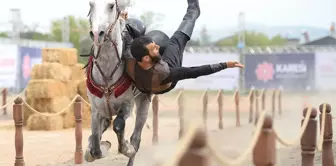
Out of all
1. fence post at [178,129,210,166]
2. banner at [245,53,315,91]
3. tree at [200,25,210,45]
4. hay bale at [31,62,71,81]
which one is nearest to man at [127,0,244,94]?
fence post at [178,129,210,166]

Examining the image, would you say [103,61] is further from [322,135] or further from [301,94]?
[301,94]

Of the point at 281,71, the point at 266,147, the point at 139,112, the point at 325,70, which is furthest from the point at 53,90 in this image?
the point at 325,70

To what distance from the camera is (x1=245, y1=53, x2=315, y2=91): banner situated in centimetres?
2484

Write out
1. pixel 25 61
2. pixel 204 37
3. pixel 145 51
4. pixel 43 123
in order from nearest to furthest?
pixel 145 51, pixel 43 123, pixel 25 61, pixel 204 37

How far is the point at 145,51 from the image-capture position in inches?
216

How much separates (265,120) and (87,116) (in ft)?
33.8

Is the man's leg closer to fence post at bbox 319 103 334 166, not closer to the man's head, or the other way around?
the man's head

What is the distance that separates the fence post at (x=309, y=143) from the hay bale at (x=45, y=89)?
9474 millimetres

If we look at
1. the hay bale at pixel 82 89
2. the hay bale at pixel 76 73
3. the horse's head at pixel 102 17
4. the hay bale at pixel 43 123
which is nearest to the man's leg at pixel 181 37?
the horse's head at pixel 102 17

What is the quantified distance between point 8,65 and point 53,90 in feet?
31.2

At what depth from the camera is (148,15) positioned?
176 feet

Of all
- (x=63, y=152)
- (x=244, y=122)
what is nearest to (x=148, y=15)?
(x=244, y=122)

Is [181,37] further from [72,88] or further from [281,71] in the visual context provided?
[281,71]

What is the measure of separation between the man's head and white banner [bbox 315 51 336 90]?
20152 millimetres
